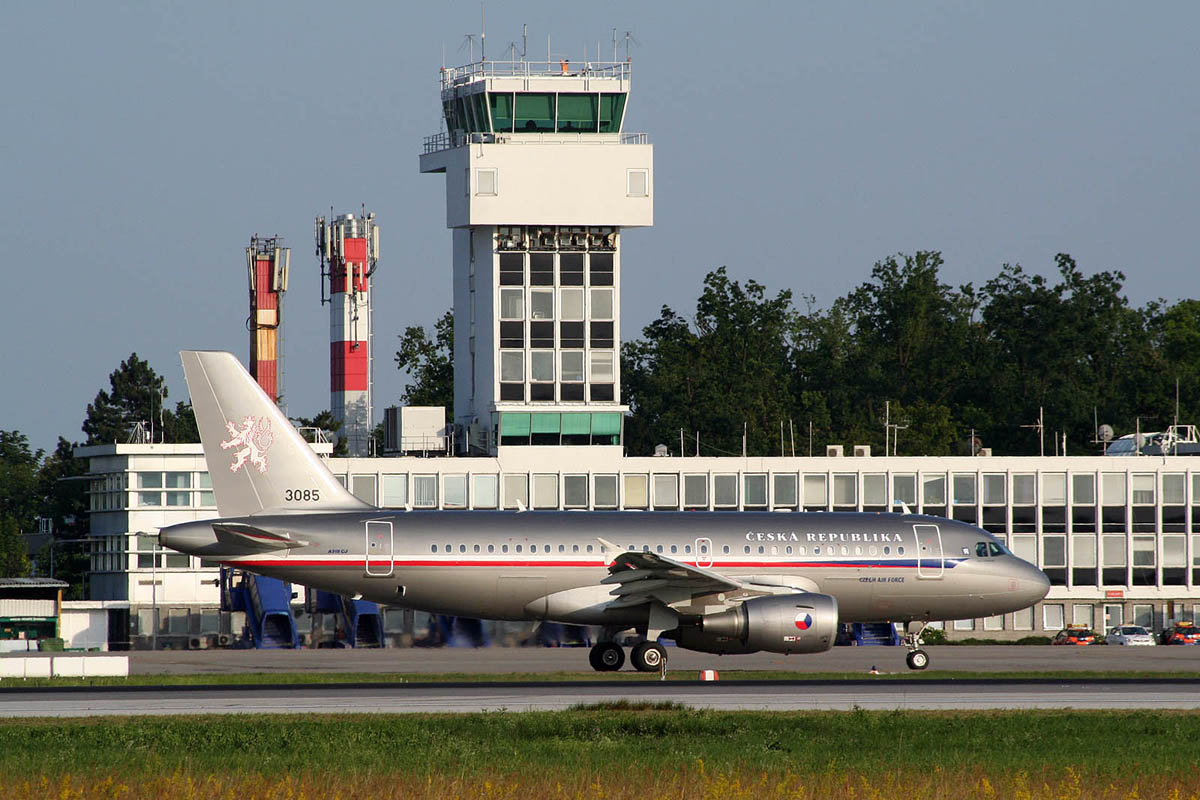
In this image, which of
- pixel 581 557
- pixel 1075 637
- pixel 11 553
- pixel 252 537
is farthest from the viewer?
pixel 11 553

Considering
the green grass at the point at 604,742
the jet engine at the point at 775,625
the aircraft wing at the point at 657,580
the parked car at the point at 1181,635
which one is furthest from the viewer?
the parked car at the point at 1181,635

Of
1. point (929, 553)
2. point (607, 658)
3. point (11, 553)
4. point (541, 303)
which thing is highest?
point (541, 303)

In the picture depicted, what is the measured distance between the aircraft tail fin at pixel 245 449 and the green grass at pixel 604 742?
1244 centimetres

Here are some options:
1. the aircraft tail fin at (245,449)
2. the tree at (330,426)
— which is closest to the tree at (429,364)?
the tree at (330,426)

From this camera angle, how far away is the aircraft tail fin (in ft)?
128

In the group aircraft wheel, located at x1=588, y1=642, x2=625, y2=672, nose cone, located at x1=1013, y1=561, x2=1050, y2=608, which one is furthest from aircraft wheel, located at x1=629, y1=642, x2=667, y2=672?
nose cone, located at x1=1013, y1=561, x2=1050, y2=608

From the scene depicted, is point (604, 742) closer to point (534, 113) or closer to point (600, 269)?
point (600, 269)

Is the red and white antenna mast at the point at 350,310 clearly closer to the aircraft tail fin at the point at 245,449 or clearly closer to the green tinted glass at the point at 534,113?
the green tinted glass at the point at 534,113

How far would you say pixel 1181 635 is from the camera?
6681 centimetres

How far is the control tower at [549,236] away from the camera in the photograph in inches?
2849

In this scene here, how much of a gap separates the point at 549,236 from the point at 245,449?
35732 millimetres

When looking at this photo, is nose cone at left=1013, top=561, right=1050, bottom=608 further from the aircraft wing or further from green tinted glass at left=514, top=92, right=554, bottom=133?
green tinted glass at left=514, top=92, right=554, bottom=133

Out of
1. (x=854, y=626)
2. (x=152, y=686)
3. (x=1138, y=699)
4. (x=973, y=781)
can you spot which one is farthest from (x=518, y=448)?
(x=973, y=781)

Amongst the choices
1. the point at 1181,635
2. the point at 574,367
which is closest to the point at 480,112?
the point at 574,367
